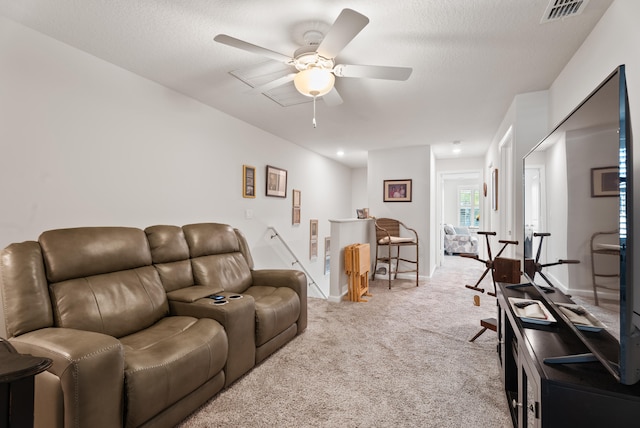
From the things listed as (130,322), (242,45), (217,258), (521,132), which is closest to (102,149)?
(217,258)

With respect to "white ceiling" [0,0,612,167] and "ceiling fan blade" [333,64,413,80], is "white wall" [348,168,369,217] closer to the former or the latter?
"white ceiling" [0,0,612,167]

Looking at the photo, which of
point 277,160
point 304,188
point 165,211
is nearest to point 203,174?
point 165,211

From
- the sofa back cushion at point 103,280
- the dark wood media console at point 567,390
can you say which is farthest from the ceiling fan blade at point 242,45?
the dark wood media console at point 567,390

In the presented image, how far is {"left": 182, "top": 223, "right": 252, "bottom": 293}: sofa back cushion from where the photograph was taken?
2703 millimetres

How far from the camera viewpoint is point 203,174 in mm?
3395

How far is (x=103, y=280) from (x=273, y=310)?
1197 millimetres

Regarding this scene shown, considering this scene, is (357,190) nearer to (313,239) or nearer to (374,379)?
(313,239)

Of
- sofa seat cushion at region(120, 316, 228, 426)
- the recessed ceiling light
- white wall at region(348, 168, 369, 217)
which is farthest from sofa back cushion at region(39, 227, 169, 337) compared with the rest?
white wall at region(348, 168, 369, 217)

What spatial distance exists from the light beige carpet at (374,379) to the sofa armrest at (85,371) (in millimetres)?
512

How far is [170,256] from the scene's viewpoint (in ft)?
8.23

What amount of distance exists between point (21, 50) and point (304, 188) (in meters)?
3.94

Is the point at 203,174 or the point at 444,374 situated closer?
the point at 444,374

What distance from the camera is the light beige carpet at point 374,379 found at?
1754 millimetres

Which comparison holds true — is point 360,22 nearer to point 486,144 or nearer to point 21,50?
point 21,50
